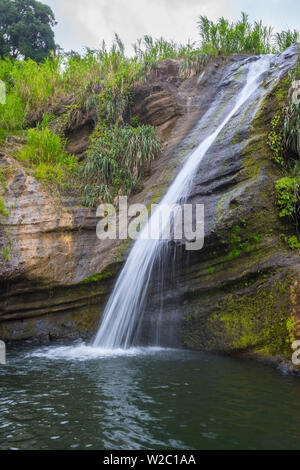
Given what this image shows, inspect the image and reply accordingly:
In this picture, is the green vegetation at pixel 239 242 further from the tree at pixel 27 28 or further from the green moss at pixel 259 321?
the tree at pixel 27 28

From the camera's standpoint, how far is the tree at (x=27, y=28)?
22562 millimetres

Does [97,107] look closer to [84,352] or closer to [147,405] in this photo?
[84,352]

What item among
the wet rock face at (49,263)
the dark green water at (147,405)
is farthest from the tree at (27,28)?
the dark green water at (147,405)

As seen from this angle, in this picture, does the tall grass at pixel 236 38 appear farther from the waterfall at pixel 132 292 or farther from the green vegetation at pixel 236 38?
the waterfall at pixel 132 292

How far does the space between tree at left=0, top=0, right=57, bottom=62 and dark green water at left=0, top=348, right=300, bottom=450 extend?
2337 cm

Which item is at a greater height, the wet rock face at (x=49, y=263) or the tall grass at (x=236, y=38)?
the tall grass at (x=236, y=38)

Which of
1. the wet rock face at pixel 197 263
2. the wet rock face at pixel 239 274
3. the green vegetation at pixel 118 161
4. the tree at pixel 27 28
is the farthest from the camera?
the tree at pixel 27 28

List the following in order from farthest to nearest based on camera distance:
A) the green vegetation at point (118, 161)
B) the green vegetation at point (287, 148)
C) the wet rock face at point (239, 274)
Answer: the green vegetation at point (118, 161) < the green vegetation at point (287, 148) < the wet rock face at point (239, 274)

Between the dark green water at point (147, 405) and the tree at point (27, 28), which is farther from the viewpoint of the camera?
the tree at point (27, 28)

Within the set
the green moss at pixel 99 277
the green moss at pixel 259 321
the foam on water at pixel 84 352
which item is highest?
the green moss at pixel 99 277

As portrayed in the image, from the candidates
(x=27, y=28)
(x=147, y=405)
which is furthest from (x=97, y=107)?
(x=27, y=28)

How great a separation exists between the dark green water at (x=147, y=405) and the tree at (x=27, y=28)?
23.4 m

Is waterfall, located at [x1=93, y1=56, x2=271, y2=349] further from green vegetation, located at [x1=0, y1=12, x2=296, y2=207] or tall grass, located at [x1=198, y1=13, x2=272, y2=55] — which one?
tall grass, located at [x1=198, y1=13, x2=272, y2=55]

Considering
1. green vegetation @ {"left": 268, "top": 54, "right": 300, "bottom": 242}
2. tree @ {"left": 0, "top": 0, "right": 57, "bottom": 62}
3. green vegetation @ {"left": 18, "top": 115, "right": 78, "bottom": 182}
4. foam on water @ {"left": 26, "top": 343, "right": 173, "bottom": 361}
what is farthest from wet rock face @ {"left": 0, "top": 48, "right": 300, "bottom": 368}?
tree @ {"left": 0, "top": 0, "right": 57, "bottom": 62}
